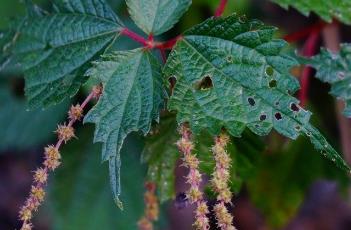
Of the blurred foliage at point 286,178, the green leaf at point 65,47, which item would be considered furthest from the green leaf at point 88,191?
the green leaf at point 65,47

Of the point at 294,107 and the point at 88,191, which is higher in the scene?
the point at 294,107

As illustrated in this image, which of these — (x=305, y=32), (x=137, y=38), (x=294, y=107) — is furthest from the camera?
(x=305, y=32)

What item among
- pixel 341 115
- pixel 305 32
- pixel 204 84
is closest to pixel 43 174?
pixel 204 84

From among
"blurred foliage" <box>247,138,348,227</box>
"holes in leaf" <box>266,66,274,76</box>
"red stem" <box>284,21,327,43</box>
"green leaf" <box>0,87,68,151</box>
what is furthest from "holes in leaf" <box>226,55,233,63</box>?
"green leaf" <box>0,87,68,151</box>

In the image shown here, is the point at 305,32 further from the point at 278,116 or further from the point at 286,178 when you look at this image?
the point at 278,116

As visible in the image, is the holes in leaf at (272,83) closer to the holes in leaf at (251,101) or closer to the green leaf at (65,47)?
the holes in leaf at (251,101)
